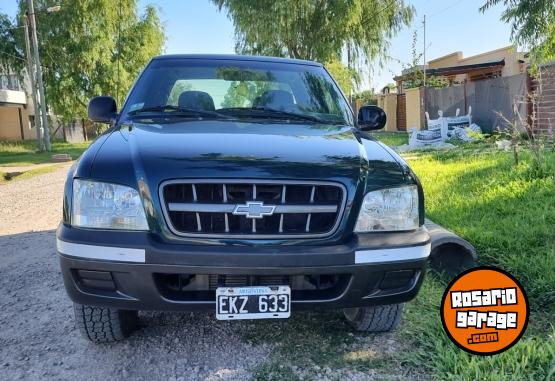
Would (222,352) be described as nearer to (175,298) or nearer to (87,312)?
(175,298)

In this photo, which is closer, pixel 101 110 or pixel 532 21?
pixel 101 110

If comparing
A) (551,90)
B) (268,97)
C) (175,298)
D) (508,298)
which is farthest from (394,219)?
(551,90)

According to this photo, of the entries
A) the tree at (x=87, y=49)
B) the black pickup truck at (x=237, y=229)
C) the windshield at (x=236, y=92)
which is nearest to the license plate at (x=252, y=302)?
the black pickup truck at (x=237, y=229)

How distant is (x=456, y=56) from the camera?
1224 inches

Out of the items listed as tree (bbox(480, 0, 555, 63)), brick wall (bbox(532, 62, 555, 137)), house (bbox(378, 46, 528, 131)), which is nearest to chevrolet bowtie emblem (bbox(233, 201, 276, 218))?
tree (bbox(480, 0, 555, 63))

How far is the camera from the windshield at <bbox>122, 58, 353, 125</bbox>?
317cm

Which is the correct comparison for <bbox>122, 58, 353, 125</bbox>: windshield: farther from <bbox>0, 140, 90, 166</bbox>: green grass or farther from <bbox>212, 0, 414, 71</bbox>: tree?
<bbox>212, 0, 414, 71</bbox>: tree

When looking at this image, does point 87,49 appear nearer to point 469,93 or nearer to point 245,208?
point 469,93

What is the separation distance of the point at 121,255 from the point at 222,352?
32.3 inches

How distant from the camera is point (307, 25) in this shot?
18375 mm

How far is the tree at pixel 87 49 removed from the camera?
69.5 feet

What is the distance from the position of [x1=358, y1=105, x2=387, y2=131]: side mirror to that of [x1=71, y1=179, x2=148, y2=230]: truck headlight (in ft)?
6.25

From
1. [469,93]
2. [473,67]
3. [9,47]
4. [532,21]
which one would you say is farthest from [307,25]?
[9,47]

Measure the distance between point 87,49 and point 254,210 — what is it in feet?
71.6
